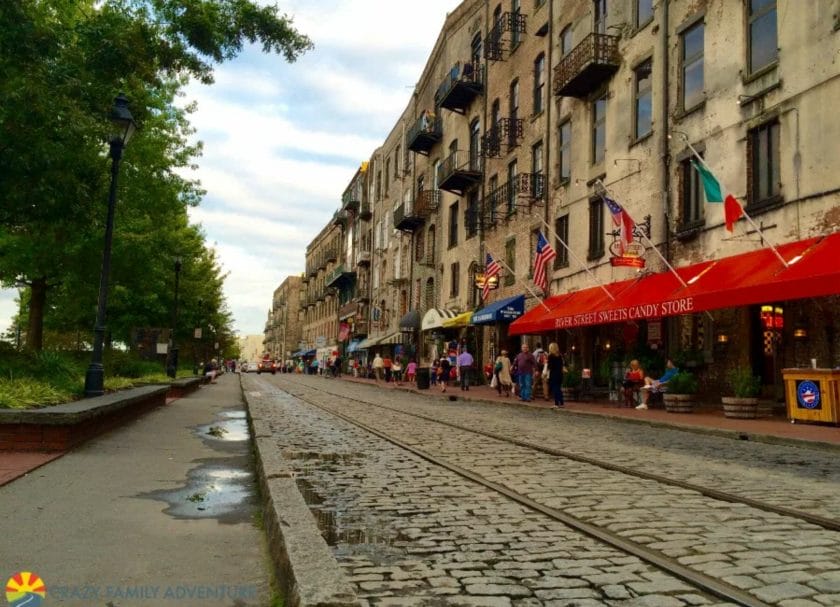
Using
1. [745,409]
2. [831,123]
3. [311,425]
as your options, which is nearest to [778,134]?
[831,123]

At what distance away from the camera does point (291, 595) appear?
10.8 ft

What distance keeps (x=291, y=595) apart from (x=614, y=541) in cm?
227

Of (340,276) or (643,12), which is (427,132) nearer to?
(643,12)

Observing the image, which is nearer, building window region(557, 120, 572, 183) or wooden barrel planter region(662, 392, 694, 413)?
wooden barrel planter region(662, 392, 694, 413)

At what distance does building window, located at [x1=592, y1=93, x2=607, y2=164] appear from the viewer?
75.0ft

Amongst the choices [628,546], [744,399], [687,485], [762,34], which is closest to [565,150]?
[762,34]

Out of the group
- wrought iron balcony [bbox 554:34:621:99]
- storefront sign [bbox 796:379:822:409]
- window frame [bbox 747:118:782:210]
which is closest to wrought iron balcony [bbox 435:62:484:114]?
wrought iron balcony [bbox 554:34:621:99]

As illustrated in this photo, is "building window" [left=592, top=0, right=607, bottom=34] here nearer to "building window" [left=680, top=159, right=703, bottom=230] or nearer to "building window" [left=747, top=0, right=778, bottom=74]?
"building window" [left=680, top=159, right=703, bottom=230]

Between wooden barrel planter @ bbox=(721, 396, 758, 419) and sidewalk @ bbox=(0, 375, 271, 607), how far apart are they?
1006cm

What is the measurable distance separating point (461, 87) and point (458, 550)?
31655mm

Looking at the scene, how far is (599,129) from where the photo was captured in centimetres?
2330

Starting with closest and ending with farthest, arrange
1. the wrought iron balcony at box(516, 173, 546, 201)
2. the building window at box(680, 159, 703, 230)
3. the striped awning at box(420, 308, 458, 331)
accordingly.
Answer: the building window at box(680, 159, 703, 230)
the wrought iron balcony at box(516, 173, 546, 201)
the striped awning at box(420, 308, 458, 331)

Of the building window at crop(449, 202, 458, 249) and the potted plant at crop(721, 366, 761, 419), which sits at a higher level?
the building window at crop(449, 202, 458, 249)

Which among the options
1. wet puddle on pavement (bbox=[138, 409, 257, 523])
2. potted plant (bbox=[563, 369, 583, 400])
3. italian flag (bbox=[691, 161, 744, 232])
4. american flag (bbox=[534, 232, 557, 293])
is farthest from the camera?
american flag (bbox=[534, 232, 557, 293])
